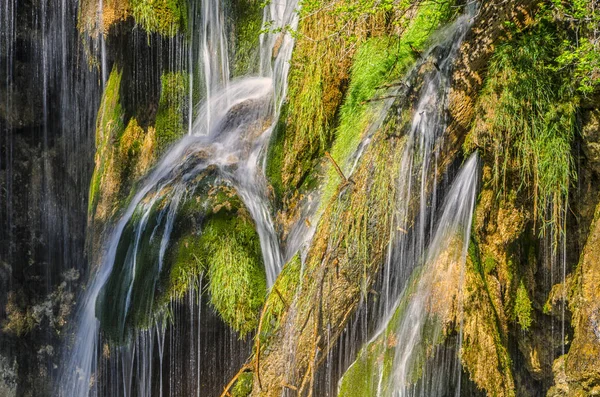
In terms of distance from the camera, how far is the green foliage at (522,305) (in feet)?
15.8

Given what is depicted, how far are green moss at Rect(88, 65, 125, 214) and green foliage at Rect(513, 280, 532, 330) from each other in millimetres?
4631

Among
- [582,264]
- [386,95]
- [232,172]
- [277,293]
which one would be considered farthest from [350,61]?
[582,264]

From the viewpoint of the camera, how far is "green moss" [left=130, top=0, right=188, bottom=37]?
6633 millimetres

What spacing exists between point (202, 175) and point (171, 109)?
52.6 inches

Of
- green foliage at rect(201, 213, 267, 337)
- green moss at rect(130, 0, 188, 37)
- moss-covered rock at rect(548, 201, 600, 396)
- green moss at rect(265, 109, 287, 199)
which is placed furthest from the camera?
green moss at rect(130, 0, 188, 37)

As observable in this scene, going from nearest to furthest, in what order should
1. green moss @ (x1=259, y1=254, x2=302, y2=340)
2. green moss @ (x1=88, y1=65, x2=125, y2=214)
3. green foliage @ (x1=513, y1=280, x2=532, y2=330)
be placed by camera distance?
green moss @ (x1=259, y1=254, x2=302, y2=340), green foliage @ (x1=513, y1=280, x2=532, y2=330), green moss @ (x1=88, y1=65, x2=125, y2=214)

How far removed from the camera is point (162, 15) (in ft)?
21.7

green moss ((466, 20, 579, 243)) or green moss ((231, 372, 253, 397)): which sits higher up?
green moss ((466, 20, 579, 243))

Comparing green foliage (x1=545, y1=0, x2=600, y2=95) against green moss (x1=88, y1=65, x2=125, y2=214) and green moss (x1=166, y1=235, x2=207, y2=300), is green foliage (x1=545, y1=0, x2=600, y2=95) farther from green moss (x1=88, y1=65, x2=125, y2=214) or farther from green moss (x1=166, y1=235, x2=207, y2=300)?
green moss (x1=88, y1=65, x2=125, y2=214)

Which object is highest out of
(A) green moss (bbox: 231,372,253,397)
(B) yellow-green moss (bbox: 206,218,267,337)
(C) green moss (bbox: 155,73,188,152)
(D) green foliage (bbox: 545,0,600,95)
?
(C) green moss (bbox: 155,73,188,152)

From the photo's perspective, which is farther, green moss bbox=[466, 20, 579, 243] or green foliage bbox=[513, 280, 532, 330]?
green foliage bbox=[513, 280, 532, 330]

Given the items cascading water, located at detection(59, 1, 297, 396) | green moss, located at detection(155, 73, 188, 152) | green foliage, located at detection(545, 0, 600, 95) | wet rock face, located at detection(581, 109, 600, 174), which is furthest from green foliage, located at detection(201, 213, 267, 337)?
green foliage, located at detection(545, 0, 600, 95)

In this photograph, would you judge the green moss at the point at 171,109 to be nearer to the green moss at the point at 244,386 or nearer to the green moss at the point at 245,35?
the green moss at the point at 245,35

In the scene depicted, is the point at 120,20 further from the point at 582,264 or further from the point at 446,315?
the point at 582,264
